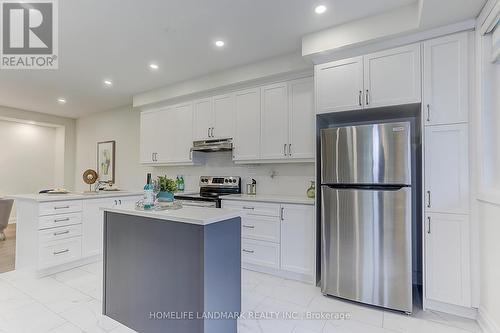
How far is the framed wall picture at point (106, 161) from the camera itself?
563 cm

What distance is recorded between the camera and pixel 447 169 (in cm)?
214

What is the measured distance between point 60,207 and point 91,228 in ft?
1.69

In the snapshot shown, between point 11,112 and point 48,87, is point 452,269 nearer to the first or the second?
point 48,87

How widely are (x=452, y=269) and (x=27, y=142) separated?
8.58m

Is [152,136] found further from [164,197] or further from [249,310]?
[249,310]

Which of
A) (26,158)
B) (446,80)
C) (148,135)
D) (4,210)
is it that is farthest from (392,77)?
(26,158)

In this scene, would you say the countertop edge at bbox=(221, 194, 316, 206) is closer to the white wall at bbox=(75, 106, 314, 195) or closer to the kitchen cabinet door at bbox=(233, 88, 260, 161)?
the white wall at bbox=(75, 106, 314, 195)

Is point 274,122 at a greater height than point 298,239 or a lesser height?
greater

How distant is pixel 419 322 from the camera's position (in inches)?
80.6

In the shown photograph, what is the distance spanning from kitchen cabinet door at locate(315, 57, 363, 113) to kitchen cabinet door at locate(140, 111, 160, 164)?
3.04 m

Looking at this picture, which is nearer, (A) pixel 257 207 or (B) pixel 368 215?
(B) pixel 368 215

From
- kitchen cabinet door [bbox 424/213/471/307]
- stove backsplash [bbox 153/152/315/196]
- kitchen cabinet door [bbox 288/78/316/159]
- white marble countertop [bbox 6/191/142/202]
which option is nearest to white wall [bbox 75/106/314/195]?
stove backsplash [bbox 153/152/315/196]

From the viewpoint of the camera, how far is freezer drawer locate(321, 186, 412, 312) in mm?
2160

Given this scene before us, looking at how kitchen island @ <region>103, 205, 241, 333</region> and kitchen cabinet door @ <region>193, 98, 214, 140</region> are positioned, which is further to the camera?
kitchen cabinet door @ <region>193, 98, 214, 140</region>
